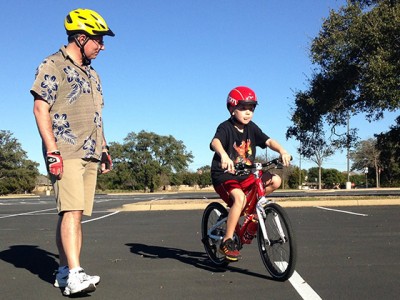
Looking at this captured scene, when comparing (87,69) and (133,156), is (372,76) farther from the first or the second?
(133,156)

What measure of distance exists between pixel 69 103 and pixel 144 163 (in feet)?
225

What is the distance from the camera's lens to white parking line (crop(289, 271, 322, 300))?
11.8 feet

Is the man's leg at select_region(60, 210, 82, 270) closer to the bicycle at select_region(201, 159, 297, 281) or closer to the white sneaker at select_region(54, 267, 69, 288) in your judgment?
the white sneaker at select_region(54, 267, 69, 288)

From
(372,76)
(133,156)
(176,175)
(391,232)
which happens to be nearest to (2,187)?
(133,156)

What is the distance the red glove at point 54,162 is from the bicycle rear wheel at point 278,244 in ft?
6.07

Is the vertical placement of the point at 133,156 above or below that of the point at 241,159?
above

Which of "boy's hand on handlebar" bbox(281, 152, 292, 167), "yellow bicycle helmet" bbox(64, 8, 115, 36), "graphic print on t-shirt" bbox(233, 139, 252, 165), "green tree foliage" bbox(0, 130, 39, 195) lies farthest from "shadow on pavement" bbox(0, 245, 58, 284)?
"green tree foliage" bbox(0, 130, 39, 195)

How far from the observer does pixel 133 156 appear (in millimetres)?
72500

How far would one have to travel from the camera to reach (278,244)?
4.15 metres

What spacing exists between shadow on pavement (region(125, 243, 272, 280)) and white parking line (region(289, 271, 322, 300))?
245 millimetres

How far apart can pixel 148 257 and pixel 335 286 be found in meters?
2.44

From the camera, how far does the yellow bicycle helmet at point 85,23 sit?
3891 millimetres

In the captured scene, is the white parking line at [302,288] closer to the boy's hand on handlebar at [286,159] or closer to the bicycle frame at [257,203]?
the bicycle frame at [257,203]

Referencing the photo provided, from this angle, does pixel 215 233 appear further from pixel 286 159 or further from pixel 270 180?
pixel 286 159
